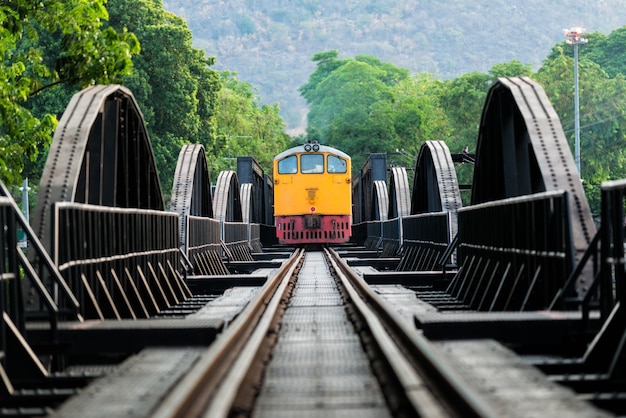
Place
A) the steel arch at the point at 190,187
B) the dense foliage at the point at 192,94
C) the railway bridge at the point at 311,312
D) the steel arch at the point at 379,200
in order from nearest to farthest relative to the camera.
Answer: the railway bridge at the point at 311,312, the dense foliage at the point at 192,94, the steel arch at the point at 190,187, the steel arch at the point at 379,200

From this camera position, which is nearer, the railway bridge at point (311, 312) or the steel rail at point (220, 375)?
the steel rail at point (220, 375)

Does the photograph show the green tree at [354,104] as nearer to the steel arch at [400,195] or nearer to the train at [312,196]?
the train at [312,196]

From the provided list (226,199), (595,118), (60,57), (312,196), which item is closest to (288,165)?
(312,196)

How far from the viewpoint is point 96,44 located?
17.9m

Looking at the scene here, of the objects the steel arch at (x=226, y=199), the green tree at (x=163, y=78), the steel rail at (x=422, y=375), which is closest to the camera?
the steel rail at (x=422, y=375)

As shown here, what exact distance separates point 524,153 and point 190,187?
952 centimetres

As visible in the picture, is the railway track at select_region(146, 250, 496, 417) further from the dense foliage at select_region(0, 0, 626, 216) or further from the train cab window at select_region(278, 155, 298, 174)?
the train cab window at select_region(278, 155, 298, 174)

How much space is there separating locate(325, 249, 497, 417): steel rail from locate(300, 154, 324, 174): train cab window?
31274 mm

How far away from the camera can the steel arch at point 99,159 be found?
36.8ft

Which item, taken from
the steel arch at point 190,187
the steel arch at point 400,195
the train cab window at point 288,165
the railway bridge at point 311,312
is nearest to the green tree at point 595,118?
the train cab window at point 288,165

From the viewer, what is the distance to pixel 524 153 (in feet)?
45.7

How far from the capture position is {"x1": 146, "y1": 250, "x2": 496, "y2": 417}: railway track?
632 centimetres

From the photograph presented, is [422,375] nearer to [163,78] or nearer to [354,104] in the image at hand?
[163,78]

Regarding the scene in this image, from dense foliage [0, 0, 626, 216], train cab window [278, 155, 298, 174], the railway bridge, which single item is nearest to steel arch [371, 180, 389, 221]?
train cab window [278, 155, 298, 174]
